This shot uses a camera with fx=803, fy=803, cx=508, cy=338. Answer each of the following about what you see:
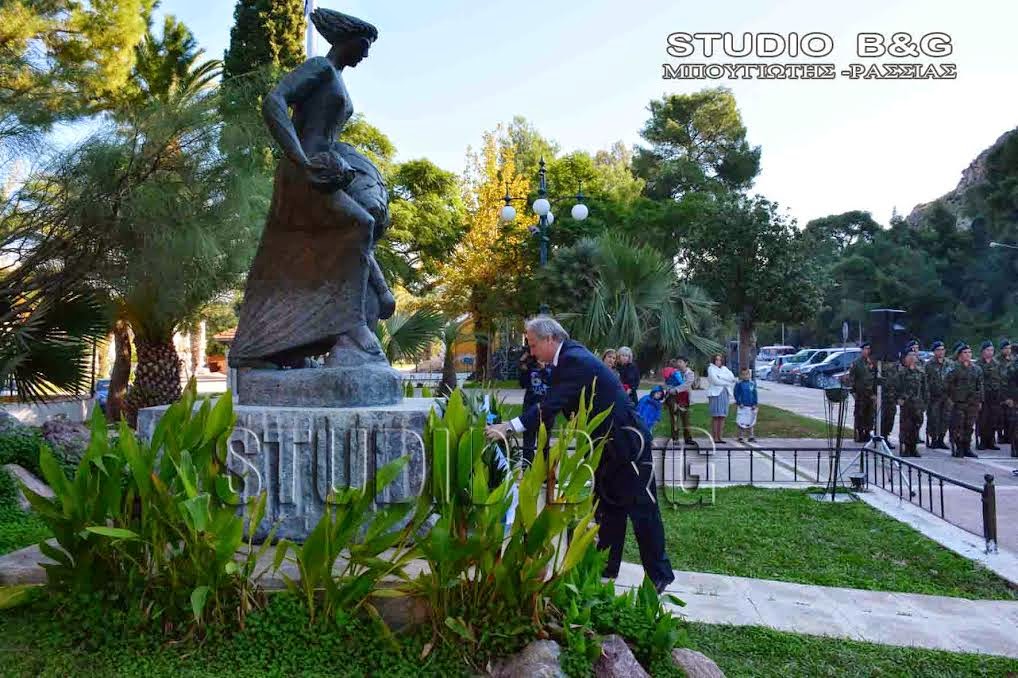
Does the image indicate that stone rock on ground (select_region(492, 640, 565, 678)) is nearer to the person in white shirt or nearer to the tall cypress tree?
the person in white shirt

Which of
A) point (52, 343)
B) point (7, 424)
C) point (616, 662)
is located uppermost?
point (52, 343)

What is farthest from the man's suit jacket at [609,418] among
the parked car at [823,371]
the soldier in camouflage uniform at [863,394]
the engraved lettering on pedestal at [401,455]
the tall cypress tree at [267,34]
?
the parked car at [823,371]

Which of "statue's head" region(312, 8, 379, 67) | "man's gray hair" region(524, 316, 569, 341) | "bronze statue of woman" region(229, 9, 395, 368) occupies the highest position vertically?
"statue's head" region(312, 8, 379, 67)

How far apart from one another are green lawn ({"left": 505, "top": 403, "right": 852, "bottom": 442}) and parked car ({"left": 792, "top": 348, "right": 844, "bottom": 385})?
1486 centimetres

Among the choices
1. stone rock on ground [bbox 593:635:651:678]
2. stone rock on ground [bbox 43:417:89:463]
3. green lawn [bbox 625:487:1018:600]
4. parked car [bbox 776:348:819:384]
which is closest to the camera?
stone rock on ground [bbox 593:635:651:678]

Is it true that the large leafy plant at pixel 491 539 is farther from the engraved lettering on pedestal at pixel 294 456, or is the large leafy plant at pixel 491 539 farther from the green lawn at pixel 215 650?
the engraved lettering on pedestal at pixel 294 456

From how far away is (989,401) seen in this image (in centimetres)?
1342

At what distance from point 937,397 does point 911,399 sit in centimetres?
71

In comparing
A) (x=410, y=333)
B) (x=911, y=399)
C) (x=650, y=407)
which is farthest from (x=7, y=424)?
(x=911, y=399)

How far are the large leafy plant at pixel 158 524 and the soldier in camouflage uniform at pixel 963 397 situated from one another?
39.2ft

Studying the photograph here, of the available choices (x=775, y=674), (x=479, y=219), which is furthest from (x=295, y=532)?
(x=479, y=219)

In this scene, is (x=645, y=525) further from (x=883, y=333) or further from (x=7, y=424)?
(x=883, y=333)

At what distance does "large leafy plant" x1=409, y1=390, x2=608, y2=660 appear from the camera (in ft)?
9.71

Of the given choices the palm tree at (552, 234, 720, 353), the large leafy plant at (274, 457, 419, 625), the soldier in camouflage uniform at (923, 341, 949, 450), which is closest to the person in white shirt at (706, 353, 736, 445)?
the palm tree at (552, 234, 720, 353)
